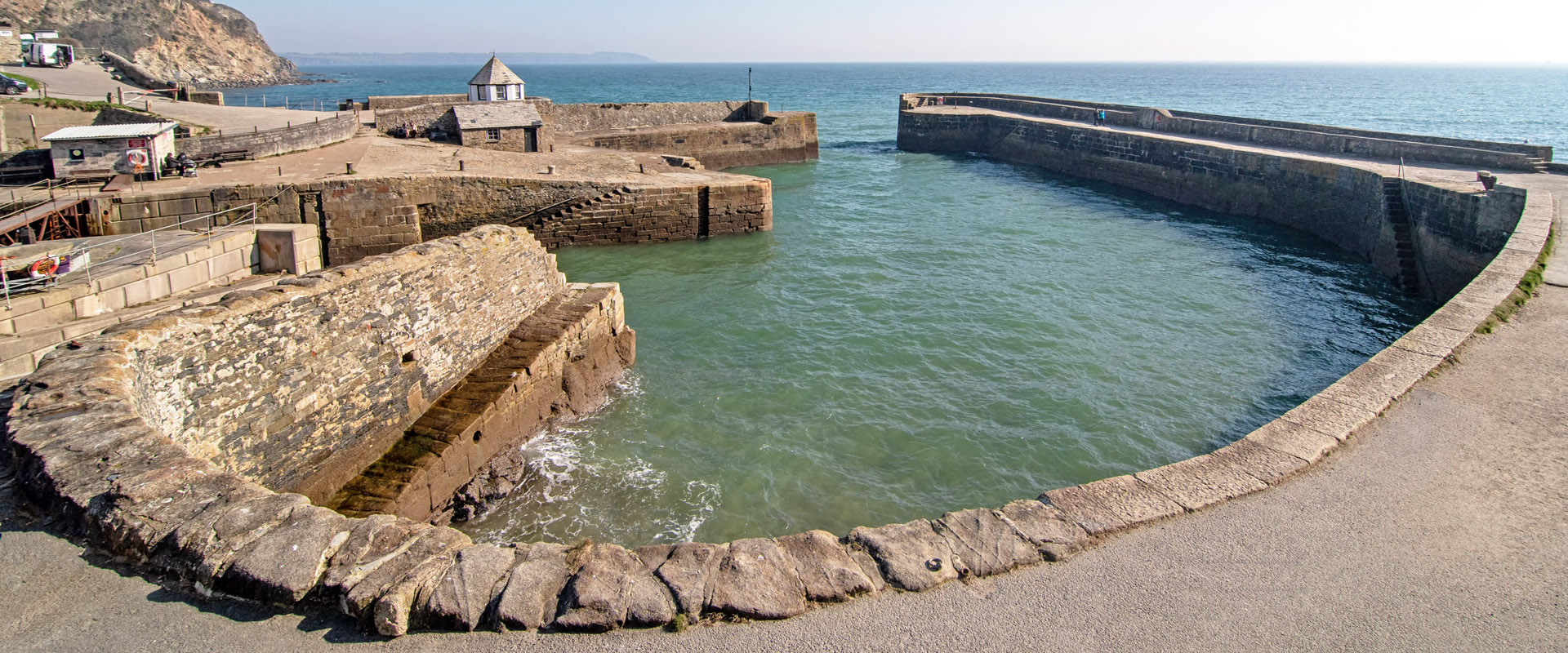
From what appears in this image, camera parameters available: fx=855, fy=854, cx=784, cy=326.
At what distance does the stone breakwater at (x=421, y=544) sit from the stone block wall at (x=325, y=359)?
9.2 inches

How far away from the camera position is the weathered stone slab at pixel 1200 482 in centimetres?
643

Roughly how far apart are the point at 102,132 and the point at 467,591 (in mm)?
18627

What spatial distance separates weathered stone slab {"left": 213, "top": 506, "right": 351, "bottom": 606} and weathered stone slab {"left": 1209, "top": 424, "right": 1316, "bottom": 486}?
658 cm

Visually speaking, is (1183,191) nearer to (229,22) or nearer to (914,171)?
(914,171)

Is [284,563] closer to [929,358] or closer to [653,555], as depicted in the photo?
[653,555]

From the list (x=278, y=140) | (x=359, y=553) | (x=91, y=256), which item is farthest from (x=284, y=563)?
(x=278, y=140)

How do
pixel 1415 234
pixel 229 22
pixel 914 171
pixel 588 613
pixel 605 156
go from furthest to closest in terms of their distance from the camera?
pixel 229 22 → pixel 914 171 → pixel 605 156 → pixel 1415 234 → pixel 588 613

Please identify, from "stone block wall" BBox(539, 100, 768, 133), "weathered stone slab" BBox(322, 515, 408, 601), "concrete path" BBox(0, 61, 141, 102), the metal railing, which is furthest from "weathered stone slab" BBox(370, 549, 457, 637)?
"stone block wall" BBox(539, 100, 768, 133)

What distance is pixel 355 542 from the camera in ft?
16.4

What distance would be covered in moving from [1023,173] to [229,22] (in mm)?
136474

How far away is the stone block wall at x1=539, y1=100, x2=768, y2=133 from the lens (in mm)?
36531

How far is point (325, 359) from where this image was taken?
27.5 ft

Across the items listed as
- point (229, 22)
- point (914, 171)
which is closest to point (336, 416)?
point (914, 171)

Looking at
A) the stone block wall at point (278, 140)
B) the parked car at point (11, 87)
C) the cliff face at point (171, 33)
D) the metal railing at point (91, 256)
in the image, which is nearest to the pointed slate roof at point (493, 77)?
the stone block wall at point (278, 140)
